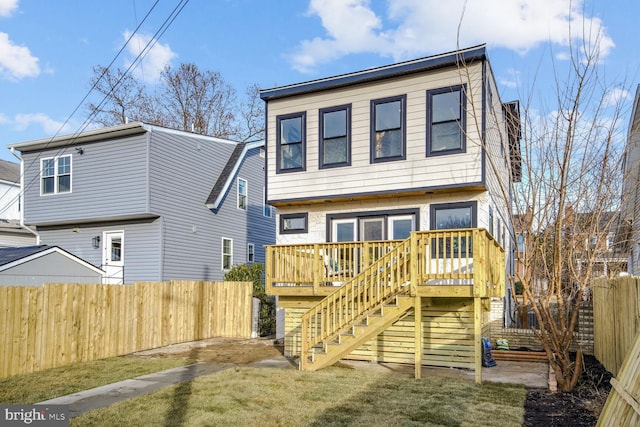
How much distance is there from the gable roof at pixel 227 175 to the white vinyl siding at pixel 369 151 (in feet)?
19.8

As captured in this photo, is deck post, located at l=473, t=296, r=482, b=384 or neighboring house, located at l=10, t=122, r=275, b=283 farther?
neighboring house, located at l=10, t=122, r=275, b=283

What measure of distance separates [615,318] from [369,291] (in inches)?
170

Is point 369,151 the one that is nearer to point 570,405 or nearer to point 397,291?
point 397,291

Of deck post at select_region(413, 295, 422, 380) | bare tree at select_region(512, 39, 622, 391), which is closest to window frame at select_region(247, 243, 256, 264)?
deck post at select_region(413, 295, 422, 380)

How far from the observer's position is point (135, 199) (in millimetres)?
15633

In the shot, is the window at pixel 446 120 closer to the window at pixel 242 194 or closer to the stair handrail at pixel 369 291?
the stair handrail at pixel 369 291

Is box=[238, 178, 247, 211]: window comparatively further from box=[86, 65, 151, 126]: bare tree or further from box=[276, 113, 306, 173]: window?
box=[86, 65, 151, 126]: bare tree

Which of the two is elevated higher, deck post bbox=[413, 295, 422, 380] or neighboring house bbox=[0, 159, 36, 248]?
neighboring house bbox=[0, 159, 36, 248]

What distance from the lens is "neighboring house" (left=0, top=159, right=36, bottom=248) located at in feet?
65.4

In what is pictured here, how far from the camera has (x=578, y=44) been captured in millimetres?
6984

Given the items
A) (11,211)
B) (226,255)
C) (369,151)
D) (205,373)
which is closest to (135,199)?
(226,255)

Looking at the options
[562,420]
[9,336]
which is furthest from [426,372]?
[9,336]

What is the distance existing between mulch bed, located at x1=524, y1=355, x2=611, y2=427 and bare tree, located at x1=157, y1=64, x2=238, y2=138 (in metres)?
23.8

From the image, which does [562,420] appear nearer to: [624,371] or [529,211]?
[624,371]
